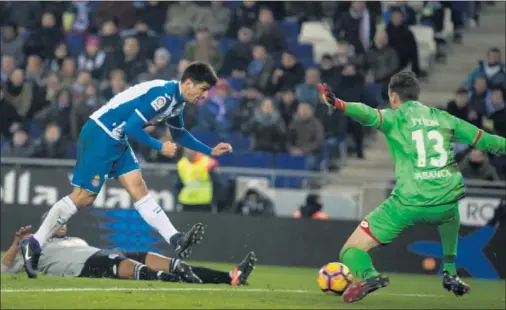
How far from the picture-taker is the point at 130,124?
12.8m

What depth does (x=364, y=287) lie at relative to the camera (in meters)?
11.3

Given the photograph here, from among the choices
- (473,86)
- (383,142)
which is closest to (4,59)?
(383,142)

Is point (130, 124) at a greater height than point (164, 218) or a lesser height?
greater

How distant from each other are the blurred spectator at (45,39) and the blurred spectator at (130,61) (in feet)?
5.13

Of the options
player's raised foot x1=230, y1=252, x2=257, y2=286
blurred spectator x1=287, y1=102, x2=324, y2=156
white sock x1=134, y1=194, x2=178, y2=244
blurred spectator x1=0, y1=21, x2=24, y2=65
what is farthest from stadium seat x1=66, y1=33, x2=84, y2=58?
player's raised foot x1=230, y1=252, x2=257, y2=286

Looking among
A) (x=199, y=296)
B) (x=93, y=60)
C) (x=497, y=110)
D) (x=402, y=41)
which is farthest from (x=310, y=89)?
(x=199, y=296)

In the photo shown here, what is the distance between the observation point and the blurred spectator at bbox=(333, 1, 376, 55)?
81.0ft

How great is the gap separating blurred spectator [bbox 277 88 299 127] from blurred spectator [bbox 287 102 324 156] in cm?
73

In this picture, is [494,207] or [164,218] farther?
[494,207]

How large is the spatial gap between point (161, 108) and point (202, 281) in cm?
185

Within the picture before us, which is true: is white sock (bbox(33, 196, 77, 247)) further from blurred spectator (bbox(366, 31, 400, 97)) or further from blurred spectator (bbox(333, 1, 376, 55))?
blurred spectator (bbox(333, 1, 376, 55))

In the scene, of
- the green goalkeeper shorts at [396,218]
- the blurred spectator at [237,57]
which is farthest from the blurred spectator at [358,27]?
the green goalkeeper shorts at [396,218]

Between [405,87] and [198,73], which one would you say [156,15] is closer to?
[198,73]

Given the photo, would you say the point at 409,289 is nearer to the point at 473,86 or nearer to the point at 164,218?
the point at 164,218
